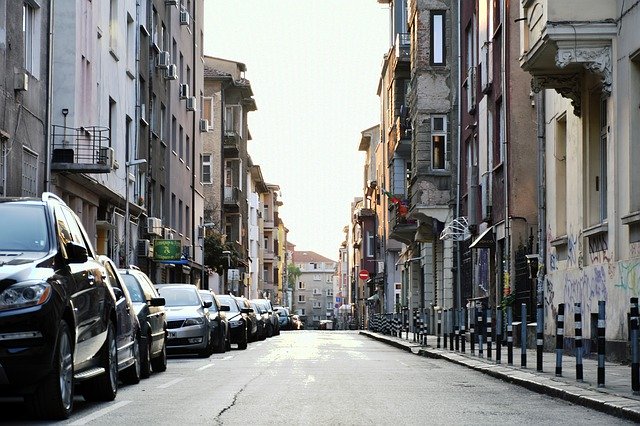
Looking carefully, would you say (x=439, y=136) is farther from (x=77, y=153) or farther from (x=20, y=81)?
(x=20, y=81)

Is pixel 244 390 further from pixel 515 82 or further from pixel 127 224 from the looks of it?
pixel 127 224

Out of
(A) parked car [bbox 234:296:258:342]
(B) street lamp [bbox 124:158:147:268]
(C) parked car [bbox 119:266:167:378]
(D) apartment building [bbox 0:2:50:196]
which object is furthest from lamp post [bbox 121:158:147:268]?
(C) parked car [bbox 119:266:167:378]

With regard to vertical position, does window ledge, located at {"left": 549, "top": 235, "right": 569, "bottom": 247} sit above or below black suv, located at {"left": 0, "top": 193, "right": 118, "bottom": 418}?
above

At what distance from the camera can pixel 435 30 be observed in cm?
4475

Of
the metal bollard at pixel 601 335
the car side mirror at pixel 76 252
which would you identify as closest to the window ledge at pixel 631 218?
the metal bollard at pixel 601 335

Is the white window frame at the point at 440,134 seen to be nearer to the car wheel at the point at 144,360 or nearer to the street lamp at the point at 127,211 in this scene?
the street lamp at the point at 127,211

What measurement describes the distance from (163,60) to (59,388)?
36991 mm

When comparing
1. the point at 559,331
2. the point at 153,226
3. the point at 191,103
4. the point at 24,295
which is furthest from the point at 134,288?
the point at 191,103

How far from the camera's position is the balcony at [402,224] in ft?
164

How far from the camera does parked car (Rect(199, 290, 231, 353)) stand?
29.1 meters

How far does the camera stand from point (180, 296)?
89.0 feet

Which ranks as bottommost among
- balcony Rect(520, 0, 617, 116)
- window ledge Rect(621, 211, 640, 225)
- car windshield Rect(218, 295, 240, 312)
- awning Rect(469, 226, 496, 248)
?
car windshield Rect(218, 295, 240, 312)

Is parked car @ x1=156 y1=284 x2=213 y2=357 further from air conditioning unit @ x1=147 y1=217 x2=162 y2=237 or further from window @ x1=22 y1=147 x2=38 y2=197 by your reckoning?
air conditioning unit @ x1=147 y1=217 x2=162 y2=237

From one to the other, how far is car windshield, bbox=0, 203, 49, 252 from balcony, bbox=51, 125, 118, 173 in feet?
56.2
